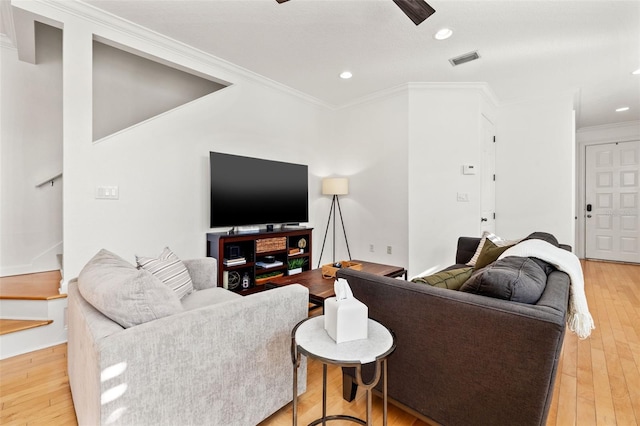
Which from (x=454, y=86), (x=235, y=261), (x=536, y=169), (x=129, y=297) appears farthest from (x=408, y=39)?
(x=129, y=297)

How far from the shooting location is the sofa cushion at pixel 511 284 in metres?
1.19

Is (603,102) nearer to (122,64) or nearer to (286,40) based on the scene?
(286,40)

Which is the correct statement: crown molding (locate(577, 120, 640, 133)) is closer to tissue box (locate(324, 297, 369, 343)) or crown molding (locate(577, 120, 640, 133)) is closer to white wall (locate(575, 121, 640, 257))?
white wall (locate(575, 121, 640, 257))

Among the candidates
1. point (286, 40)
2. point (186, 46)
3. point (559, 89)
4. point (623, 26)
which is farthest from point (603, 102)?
point (186, 46)

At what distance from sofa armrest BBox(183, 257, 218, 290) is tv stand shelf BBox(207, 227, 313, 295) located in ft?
2.31

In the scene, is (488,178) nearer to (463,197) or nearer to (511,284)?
(463,197)

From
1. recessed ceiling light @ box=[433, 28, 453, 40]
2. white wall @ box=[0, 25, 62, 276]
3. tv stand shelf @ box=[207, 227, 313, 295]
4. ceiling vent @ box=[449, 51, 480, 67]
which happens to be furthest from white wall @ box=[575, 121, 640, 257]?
white wall @ box=[0, 25, 62, 276]

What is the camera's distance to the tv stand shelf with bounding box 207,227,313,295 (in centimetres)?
310

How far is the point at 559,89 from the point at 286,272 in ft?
14.1

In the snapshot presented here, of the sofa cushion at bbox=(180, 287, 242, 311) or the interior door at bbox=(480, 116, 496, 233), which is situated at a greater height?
the interior door at bbox=(480, 116, 496, 233)

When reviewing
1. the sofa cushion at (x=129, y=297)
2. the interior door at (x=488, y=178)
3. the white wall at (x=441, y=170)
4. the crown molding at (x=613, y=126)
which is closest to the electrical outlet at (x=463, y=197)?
the white wall at (x=441, y=170)

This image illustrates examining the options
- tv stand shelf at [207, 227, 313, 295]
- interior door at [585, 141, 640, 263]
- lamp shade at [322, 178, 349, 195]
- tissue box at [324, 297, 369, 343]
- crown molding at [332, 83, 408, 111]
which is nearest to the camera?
tissue box at [324, 297, 369, 343]

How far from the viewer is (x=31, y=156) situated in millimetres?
3094

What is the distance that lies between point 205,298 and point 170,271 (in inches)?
11.3
